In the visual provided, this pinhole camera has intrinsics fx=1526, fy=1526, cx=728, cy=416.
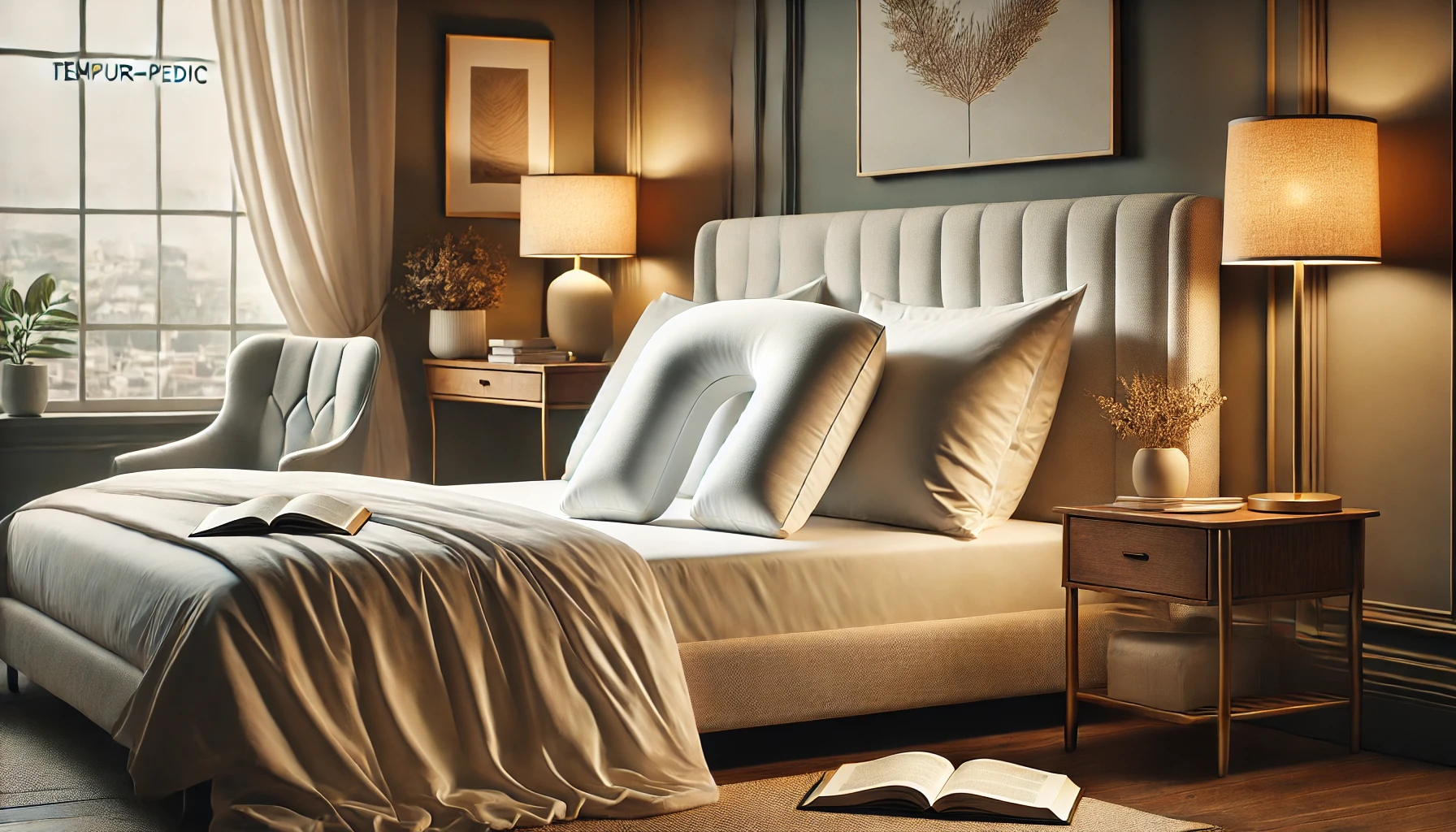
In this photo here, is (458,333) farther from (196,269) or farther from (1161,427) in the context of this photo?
(1161,427)

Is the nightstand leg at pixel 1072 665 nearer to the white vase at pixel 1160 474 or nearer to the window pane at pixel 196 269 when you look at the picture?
the white vase at pixel 1160 474

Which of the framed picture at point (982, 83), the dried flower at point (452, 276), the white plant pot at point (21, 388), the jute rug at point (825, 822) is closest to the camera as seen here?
the jute rug at point (825, 822)

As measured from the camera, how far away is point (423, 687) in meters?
2.70

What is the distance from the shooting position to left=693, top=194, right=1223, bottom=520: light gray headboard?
3.59 meters

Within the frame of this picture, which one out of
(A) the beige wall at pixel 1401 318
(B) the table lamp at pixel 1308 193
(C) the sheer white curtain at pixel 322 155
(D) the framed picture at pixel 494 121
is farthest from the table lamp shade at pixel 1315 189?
(C) the sheer white curtain at pixel 322 155

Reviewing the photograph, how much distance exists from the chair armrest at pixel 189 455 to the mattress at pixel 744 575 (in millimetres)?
866

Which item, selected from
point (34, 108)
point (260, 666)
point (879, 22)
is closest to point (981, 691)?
Answer: point (260, 666)

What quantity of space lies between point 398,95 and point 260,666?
3879 millimetres

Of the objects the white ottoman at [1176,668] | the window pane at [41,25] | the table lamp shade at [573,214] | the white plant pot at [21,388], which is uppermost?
the window pane at [41,25]

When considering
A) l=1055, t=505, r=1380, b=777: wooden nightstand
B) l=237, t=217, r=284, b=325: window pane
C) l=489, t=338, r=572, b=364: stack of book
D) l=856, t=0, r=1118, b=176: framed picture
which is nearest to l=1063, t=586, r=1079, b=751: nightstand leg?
l=1055, t=505, r=1380, b=777: wooden nightstand

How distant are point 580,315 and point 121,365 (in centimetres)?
174

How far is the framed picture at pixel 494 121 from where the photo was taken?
6090 millimetres

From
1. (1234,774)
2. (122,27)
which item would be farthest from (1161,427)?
(122,27)

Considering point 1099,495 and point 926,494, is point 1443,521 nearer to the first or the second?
point 1099,495
